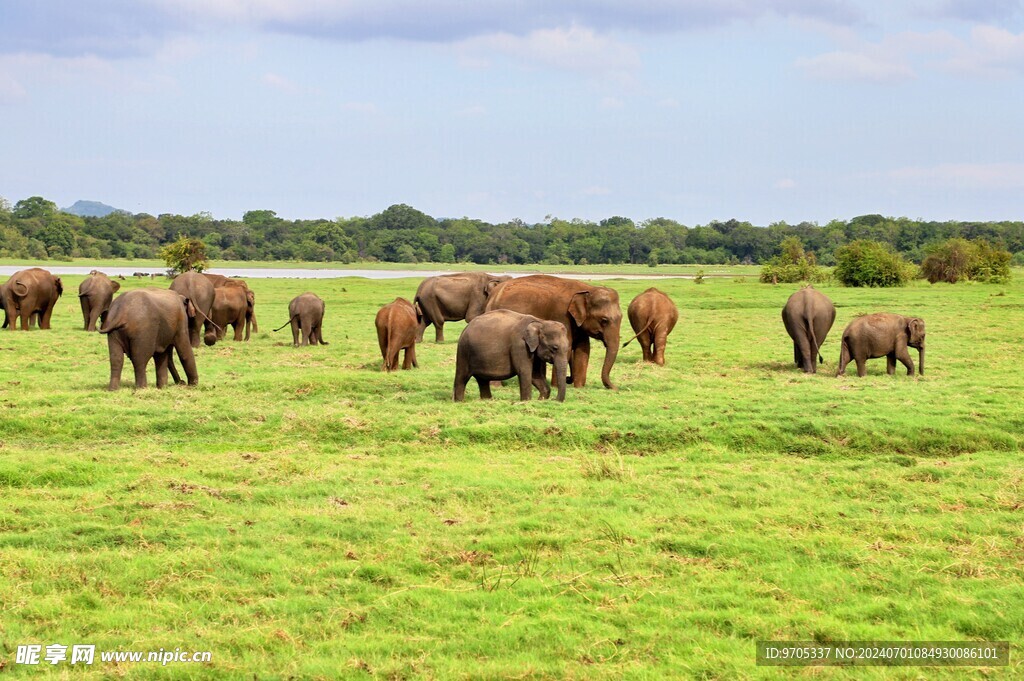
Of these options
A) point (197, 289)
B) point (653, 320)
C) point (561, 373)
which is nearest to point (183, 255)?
point (197, 289)

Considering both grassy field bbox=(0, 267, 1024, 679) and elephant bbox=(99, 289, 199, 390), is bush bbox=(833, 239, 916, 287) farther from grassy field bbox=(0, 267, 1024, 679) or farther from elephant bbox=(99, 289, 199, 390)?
elephant bbox=(99, 289, 199, 390)

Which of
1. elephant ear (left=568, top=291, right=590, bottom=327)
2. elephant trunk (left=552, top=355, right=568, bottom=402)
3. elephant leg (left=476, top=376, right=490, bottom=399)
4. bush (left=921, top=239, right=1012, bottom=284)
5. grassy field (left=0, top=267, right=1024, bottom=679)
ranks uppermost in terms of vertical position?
bush (left=921, top=239, right=1012, bottom=284)

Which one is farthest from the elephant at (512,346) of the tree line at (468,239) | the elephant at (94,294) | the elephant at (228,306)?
the tree line at (468,239)

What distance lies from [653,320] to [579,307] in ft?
14.4

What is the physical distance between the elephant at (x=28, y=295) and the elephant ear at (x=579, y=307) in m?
16.2

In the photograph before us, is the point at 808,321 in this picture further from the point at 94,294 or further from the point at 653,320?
the point at 94,294

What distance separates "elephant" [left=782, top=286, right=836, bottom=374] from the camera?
62.2ft

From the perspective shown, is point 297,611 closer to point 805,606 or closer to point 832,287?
point 805,606

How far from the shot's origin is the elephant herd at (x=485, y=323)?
578 inches

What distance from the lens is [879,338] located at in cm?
1850

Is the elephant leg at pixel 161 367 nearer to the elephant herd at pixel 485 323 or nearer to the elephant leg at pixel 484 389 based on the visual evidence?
the elephant herd at pixel 485 323

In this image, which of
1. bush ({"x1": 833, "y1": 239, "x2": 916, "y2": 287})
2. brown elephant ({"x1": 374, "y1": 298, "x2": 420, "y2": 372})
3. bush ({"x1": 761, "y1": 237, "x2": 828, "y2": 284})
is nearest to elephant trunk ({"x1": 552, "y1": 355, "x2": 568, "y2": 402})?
brown elephant ({"x1": 374, "y1": 298, "x2": 420, "y2": 372})

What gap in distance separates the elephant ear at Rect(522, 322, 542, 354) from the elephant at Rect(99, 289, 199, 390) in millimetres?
5531

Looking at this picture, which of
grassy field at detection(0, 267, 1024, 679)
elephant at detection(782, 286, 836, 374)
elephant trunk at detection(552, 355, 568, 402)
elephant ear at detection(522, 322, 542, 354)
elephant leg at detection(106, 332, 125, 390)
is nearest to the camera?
grassy field at detection(0, 267, 1024, 679)
